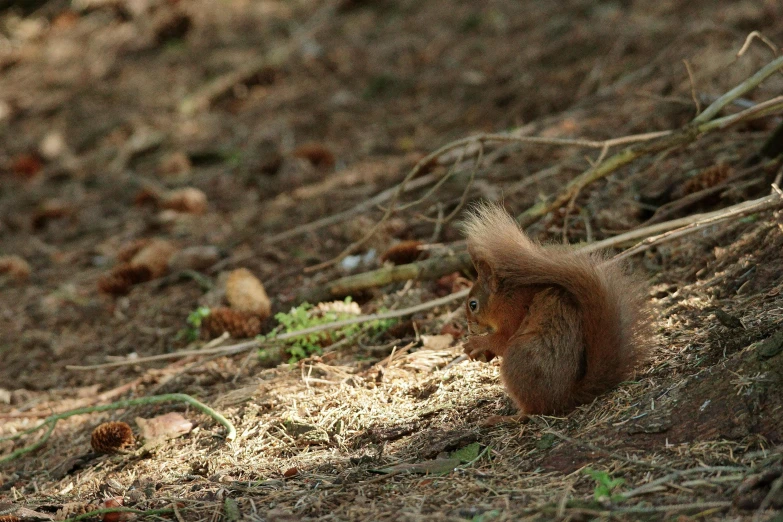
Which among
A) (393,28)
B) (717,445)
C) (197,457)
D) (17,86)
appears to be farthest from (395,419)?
(17,86)

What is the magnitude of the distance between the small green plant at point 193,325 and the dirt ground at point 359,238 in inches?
0.7

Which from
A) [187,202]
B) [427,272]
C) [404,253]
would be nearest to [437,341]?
[427,272]

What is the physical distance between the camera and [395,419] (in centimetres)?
281

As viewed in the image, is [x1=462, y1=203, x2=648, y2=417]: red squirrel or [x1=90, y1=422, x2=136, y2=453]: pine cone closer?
[x1=462, y1=203, x2=648, y2=417]: red squirrel

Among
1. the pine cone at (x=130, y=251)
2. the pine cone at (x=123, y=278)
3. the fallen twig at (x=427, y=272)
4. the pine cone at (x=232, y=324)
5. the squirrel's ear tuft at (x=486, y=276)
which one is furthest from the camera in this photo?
the pine cone at (x=130, y=251)

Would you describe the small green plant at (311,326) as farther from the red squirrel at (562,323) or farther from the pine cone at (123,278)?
the pine cone at (123,278)

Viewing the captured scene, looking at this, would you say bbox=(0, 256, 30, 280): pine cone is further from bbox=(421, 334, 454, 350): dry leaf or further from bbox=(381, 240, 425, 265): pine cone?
bbox=(421, 334, 454, 350): dry leaf

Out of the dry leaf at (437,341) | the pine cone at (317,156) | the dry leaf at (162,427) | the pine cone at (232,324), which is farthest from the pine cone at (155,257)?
the dry leaf at (437,341)

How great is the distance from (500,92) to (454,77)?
0.77 meters

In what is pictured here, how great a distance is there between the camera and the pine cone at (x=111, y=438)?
3051mm

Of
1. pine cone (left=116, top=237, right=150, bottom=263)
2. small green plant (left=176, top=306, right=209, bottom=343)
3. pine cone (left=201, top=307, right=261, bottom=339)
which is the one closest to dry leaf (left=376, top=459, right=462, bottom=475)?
pine cone (left=201, top=307, right=261, bottom=339)

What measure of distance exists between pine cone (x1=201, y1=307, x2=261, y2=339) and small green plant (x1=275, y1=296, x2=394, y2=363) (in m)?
0.28

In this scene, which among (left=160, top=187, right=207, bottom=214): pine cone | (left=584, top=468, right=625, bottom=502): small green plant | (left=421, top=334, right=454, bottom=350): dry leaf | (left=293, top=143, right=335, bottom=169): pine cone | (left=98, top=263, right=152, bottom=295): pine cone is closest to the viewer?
(left=584, top=468, right=625, bottom=502): small green plant

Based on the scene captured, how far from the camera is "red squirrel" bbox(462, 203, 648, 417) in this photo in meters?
2.44
